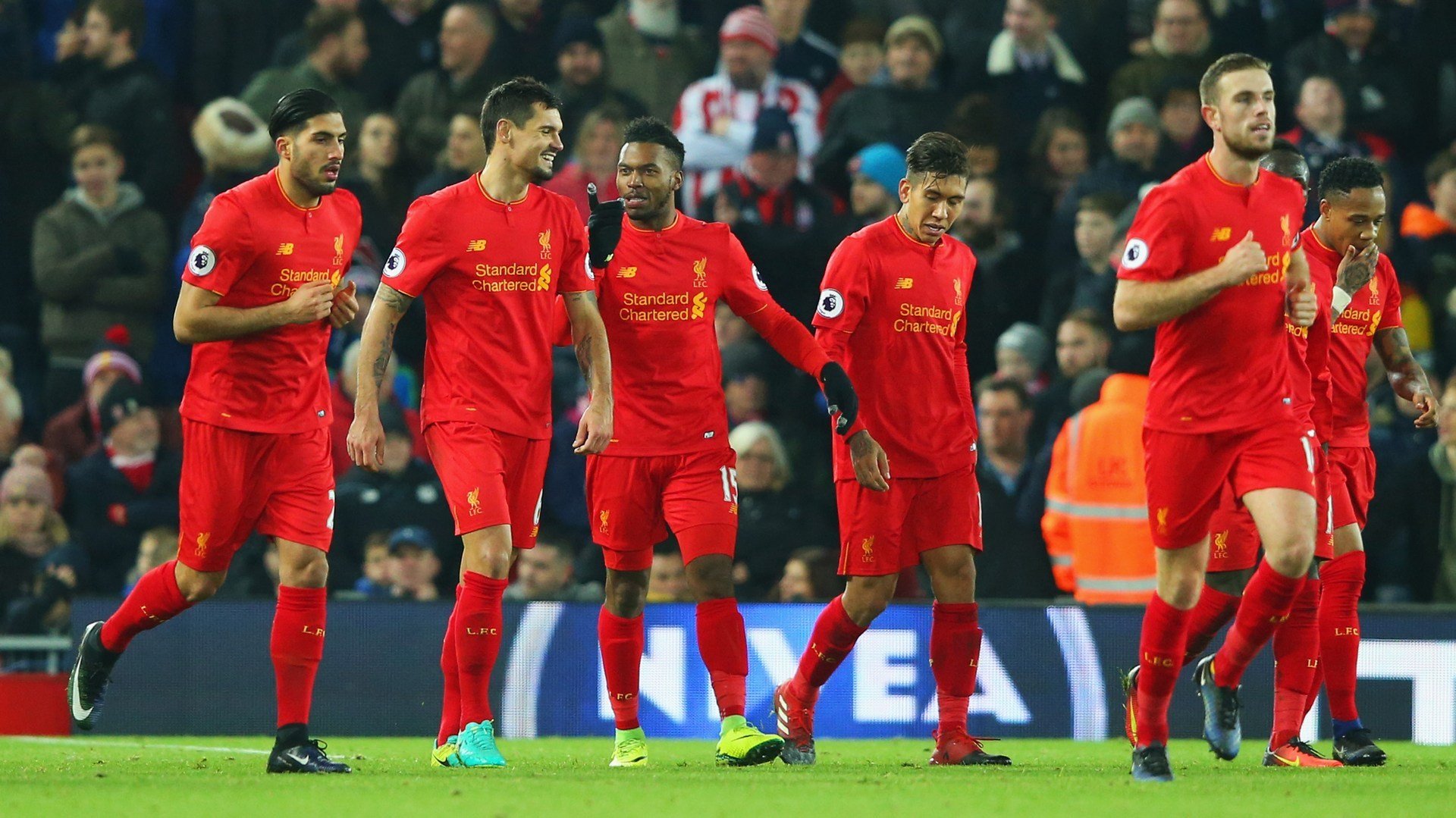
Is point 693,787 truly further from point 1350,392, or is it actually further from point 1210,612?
point 1350,392

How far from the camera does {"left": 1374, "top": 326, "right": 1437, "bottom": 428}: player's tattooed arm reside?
9.20 metres

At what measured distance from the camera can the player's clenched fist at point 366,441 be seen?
8.22 meters

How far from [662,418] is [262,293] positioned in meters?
1.74

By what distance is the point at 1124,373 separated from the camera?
40.1 ft

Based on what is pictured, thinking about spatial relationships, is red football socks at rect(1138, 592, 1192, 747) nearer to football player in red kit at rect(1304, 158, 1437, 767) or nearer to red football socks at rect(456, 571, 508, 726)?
football player in red kit at rect(1304, 158, 1437, 767)

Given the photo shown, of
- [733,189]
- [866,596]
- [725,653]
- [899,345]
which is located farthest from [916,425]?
[733,189]

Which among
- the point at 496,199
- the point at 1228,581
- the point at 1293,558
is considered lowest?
the point at 1228,581

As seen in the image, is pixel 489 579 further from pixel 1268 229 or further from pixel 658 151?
pixel 1268 229

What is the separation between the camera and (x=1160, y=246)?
759cm

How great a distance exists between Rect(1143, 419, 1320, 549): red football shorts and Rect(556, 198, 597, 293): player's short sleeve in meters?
2.50

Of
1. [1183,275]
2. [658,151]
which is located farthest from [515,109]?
[1183,275]

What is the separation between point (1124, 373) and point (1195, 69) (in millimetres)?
3425

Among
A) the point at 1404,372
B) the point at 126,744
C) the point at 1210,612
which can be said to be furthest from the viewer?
the point at 126,744

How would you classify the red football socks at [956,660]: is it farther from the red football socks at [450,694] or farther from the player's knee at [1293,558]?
the red football socks at [450,694]
